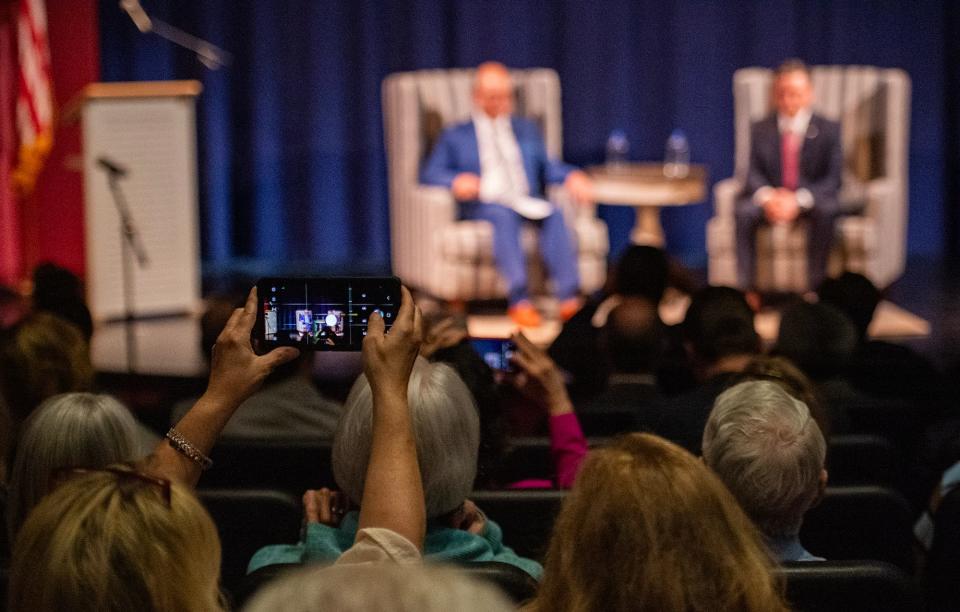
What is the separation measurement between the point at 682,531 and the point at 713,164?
784cm

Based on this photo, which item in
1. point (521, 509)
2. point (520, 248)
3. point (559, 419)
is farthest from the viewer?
point (520, 248)

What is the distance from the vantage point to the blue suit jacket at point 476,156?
6.98 m

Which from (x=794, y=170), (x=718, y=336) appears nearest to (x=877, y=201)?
(x=794, y=170)

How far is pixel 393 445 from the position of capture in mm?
1553

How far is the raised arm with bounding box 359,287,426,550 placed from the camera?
1.53 meters

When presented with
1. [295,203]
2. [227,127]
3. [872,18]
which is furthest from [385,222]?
[872,18]

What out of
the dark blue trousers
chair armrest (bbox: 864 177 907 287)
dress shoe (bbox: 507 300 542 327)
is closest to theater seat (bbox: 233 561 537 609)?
dress shoe (bbox: 507 300 542 327)

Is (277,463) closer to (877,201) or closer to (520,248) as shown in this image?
(520,248)

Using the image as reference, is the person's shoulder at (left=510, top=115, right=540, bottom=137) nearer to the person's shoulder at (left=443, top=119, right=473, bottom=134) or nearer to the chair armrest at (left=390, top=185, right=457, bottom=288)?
the person's shoulder at (left=443, top=119, right=473, bottom=134)

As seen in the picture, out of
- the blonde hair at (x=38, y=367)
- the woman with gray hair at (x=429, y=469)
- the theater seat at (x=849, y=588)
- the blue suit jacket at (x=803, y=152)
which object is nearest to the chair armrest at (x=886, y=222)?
the blue suit jacket at (x=803, y=152)

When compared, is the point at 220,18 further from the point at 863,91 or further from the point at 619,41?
the point at 863,91

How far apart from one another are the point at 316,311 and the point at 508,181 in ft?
17.6

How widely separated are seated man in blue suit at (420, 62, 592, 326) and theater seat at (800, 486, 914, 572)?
13.4 feet

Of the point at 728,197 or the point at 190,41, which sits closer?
the point at 728,197
